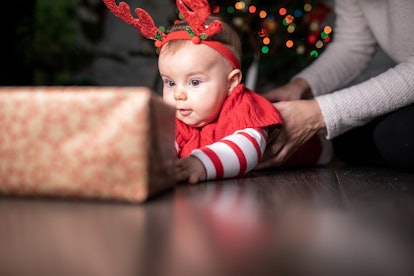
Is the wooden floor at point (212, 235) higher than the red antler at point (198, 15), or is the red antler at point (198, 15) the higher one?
the red antler at point (198, 15)

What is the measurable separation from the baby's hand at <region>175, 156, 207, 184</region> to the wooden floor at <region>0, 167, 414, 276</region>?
92mm

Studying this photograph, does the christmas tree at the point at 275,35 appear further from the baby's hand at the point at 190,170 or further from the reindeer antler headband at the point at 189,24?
the baby's hand at the point at 190,170

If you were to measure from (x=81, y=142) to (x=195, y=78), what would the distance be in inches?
21.1

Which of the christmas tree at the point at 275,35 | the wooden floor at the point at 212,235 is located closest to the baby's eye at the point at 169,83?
the wooden floor at the point at 212,235

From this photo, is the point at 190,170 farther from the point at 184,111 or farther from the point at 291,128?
the point at 291,128

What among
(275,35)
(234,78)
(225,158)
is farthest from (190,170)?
(275,35)

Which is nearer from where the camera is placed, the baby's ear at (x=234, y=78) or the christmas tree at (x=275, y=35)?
the baby's ear at (x=234, y=78)

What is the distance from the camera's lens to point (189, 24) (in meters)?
1.16

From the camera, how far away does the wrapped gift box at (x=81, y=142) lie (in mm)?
717

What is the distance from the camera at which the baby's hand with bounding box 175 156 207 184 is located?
1.00m

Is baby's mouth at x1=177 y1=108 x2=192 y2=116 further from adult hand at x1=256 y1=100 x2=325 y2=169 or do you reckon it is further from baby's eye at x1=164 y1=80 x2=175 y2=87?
adult hand at x1=256 y1=100 x2=325 y2=169

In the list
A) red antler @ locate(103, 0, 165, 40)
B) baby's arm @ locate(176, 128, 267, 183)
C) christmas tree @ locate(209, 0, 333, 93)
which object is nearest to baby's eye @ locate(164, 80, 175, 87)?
red antler @ locate(103, 0, 165, 40)

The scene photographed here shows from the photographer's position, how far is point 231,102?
4.07ft

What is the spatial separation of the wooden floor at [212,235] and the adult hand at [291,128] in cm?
43
